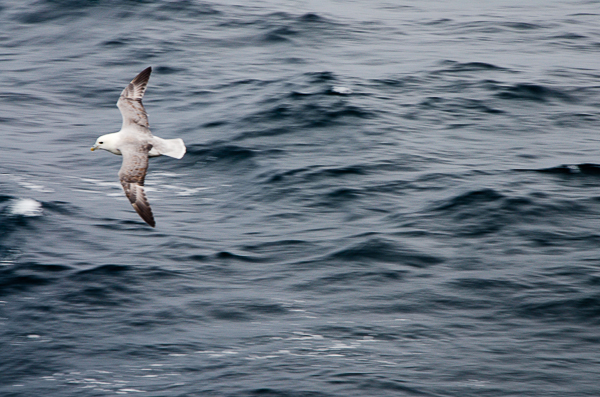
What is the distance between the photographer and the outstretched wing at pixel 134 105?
12.7 m

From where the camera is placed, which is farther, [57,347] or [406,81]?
[406,81]

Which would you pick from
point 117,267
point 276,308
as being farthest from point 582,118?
point 117,267

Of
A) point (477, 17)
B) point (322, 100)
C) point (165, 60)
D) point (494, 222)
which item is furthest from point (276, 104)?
point (477, 17)

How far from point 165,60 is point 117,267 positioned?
10659mm

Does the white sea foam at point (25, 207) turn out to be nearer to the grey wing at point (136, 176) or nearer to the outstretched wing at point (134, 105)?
the outstretched wing at point (134, 105)

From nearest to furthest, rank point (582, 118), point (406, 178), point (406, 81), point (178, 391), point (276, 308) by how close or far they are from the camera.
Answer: point (178, 391), point (276, 308), point (406, 178), point (582, 118), point (406, 81)

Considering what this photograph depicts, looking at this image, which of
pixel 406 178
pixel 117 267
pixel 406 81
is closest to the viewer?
pixel 117 267

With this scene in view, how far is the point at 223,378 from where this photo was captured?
1029 cm

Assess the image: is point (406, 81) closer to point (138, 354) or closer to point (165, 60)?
point (165, 60)

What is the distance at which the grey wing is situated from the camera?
37.0ft

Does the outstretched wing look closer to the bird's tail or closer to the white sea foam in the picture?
the bird's tail

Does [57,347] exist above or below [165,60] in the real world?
below

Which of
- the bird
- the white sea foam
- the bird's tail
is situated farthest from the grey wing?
the white sea foam

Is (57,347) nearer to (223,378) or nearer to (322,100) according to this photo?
(223,378)
